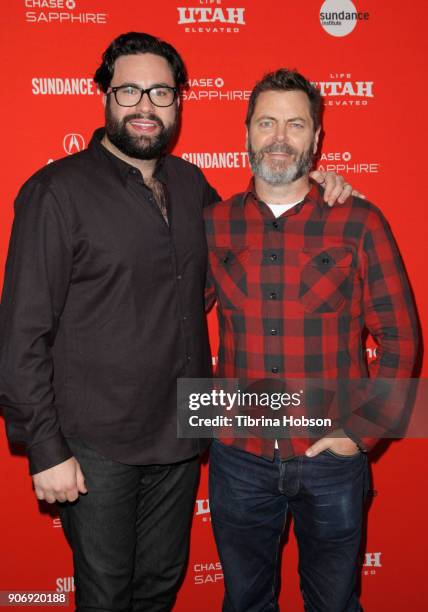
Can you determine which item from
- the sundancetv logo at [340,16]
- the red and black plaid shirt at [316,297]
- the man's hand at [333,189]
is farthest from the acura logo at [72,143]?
the sundancetv logo at [340,16]

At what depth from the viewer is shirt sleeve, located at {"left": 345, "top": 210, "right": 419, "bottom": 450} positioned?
1.78 m

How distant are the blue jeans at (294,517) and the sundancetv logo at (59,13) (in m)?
1.70

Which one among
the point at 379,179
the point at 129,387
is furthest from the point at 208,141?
the point at 129,387

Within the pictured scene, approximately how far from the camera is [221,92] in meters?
2.30

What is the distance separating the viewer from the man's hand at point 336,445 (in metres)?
1.82

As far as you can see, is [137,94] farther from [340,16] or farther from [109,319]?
[340,16]

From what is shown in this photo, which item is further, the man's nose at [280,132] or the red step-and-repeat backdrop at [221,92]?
the red step-and-repeat backdrop at [221,92]

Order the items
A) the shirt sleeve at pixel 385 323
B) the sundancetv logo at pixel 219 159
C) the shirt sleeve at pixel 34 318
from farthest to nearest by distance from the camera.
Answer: the sundancetv logo at pixel 219 159 → the shirt sleeve at pixel 385 323 → the shirt sleeve at pixel 34 318

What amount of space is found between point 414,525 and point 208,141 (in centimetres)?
200

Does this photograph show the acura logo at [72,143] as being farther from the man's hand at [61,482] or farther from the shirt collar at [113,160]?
the man's hand at [61,482]

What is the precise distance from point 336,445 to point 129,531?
0.77m

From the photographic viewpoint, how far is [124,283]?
1.75m

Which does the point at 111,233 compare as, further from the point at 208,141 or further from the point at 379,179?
the point at 379,179

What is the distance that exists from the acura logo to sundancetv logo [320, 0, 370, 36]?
109 cm
